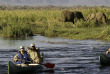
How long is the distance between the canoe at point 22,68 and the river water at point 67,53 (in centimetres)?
48

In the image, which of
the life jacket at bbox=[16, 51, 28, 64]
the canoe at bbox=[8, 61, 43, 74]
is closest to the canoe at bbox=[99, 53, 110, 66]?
the canoe at bbox=[8, 61, 43, 74]

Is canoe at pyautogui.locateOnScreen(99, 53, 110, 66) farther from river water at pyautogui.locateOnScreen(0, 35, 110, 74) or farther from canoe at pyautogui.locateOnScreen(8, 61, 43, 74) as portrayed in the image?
canoe at pyautogui.locateOnScreen(8, 61, 43, 74)

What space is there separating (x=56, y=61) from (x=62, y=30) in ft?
51.0

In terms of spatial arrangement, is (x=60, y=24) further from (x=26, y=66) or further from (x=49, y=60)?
(x=26, y=66)

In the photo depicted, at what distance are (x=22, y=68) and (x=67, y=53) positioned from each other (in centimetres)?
764

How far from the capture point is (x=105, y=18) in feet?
138

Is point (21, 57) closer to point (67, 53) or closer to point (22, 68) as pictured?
point (22, 68)

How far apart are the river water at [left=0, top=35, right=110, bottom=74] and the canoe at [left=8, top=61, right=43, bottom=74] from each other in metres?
0.48

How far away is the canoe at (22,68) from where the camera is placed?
17578 millimetres

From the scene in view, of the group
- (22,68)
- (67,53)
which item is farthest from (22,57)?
(67,53)

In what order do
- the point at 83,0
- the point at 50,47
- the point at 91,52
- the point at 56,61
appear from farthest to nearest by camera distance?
1. the point at 83,0
2. the point at 50,47
3. the point at 91,52
4. the point at 56,61

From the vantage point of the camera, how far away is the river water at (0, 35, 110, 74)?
788 inches

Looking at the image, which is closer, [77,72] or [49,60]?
[77,72]

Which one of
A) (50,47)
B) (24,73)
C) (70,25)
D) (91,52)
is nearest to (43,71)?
(24,73)
